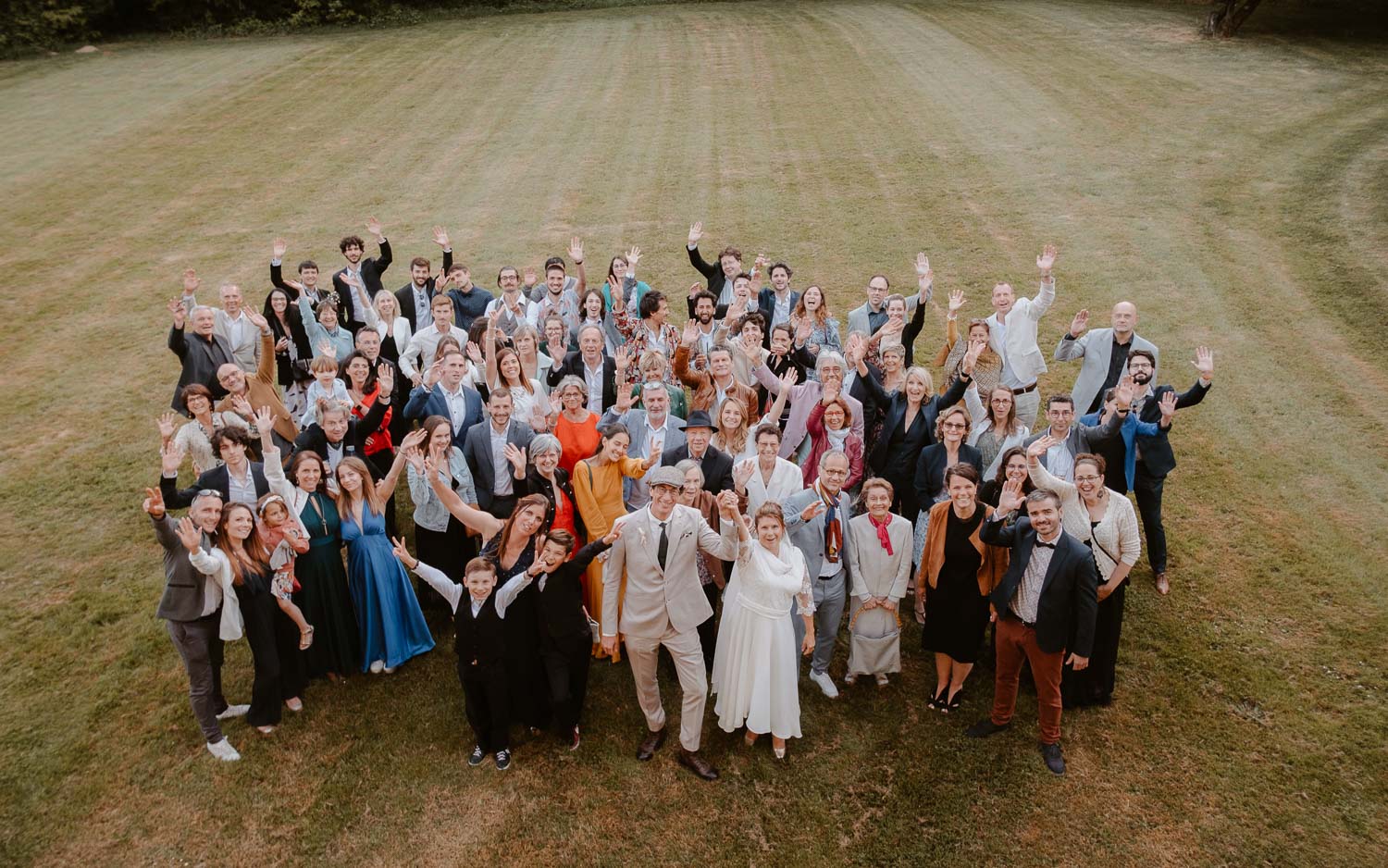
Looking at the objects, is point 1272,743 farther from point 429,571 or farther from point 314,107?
point 314,107

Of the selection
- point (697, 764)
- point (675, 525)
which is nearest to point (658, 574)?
point (675, 525)

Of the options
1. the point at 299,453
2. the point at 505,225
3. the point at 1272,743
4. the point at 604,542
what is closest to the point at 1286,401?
the point at 1272,743

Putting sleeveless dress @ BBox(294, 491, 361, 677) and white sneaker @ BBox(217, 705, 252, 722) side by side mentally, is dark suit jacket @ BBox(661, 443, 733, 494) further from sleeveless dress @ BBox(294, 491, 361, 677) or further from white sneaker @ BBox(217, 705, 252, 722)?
white sneaker @ BBox(217, 705, 252, 722)

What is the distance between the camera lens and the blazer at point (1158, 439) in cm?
785

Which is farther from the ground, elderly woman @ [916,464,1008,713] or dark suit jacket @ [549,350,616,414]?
dark suit jacket @ [549,350,616,414]

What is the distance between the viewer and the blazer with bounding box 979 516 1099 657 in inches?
238

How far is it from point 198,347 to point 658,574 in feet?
21.4

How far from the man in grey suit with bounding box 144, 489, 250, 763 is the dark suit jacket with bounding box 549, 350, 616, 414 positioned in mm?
3581

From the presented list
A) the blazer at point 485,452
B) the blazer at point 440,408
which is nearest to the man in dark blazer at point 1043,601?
the blazer at point 485,452

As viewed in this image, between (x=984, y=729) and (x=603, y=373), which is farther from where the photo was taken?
(x=603, y=373)

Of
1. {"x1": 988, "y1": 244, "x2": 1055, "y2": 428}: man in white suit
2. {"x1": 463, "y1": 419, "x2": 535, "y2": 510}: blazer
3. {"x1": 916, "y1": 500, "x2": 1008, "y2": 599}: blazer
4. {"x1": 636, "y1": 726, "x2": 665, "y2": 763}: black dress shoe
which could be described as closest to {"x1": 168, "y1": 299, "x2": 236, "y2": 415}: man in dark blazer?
{"x1": 463, "y1": 419, "x2": 535, "y2": 510}: blazer

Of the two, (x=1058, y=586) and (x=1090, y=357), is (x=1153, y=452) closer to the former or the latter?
(x=1090, y=357)

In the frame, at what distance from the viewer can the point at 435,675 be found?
744 cm

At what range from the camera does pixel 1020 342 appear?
9.18 metres
